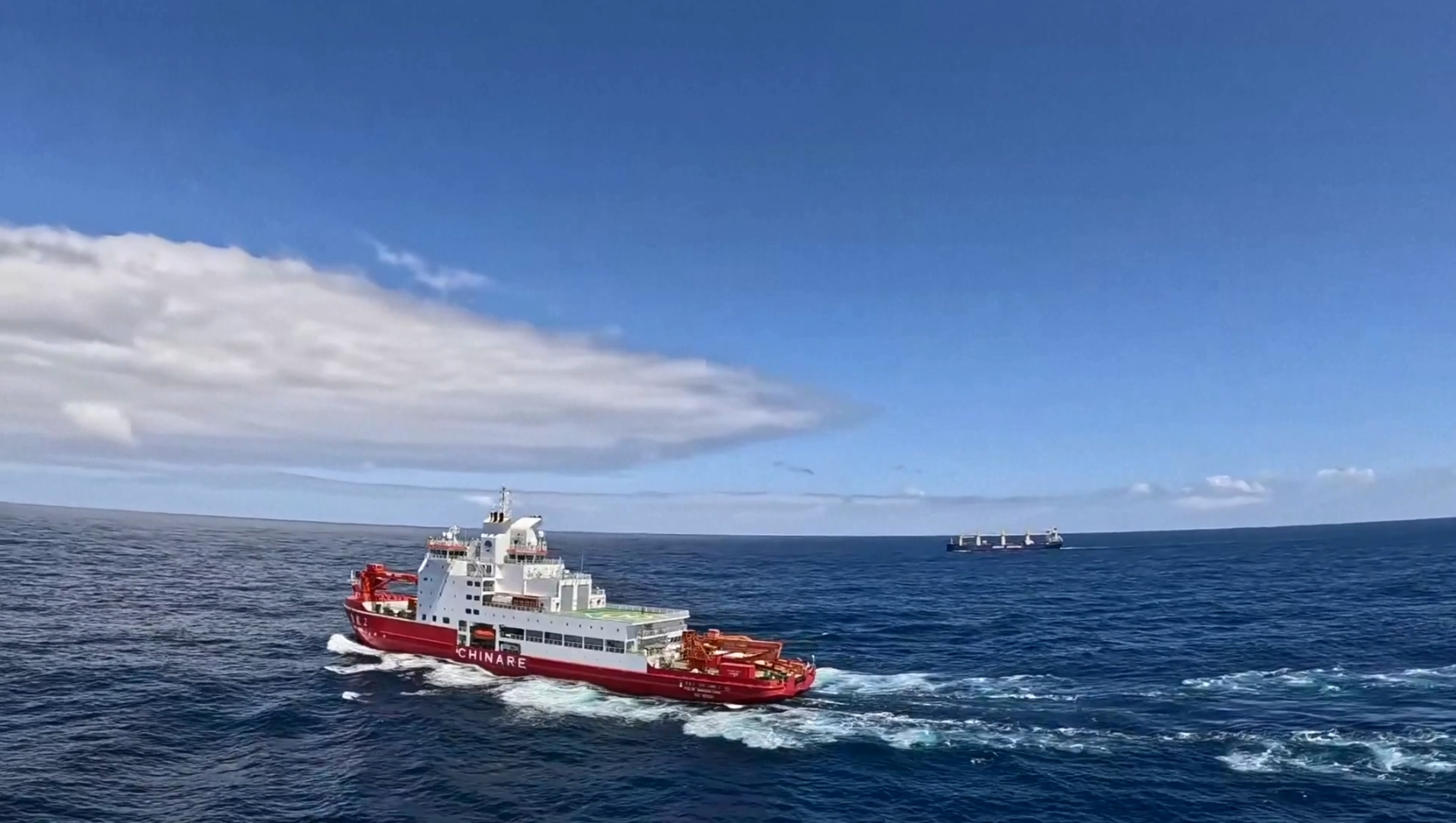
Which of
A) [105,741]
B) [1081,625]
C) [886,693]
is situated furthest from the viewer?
[1081,625]

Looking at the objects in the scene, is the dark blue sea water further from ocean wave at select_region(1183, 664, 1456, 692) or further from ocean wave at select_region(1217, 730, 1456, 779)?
ocean wave at select_region(1183, 664, 1456, 692)

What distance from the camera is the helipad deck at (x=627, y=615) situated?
8031 centimetres

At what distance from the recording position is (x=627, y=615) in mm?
84500

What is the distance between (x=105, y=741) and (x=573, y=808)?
38882mm

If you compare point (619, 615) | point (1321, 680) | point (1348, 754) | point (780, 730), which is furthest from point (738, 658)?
point (1321, 680)

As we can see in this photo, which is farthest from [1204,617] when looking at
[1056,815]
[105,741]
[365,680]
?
[105,741]

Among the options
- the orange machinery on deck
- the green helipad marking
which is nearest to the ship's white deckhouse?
the green helipad marking

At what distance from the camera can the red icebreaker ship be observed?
246ft

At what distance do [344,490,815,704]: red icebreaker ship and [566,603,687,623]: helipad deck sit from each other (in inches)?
7.3

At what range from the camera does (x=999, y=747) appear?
60969mm

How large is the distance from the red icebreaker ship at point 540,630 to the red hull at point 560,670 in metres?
0.10

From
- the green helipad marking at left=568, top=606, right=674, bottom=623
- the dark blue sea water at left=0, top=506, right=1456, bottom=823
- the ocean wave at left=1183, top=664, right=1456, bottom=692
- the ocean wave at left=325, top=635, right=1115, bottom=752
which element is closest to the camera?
the dark blue sea water at left=0, top=506, right=1456, bottom=823

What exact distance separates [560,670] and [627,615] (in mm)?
8699

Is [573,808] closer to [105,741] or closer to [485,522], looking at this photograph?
[105,741]
